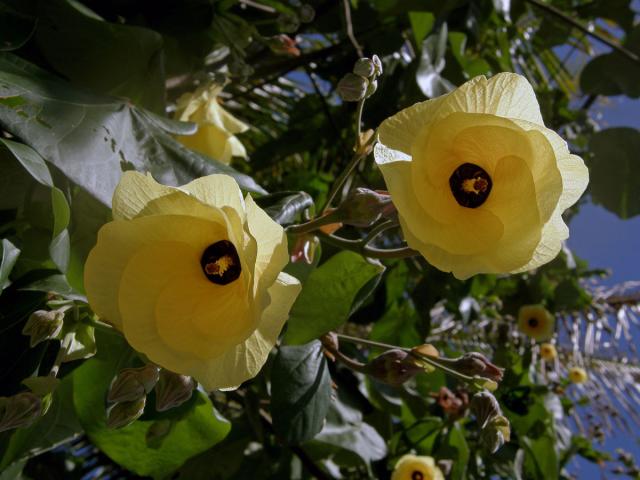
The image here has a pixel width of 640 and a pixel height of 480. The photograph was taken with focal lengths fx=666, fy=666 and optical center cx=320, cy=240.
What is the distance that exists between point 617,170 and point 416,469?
85cm

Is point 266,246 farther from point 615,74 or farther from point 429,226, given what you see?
point 615,74

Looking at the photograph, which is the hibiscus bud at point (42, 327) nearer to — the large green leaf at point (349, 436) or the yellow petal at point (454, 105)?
the yellow petal at point (454, 105)

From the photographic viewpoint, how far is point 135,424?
895 millimetres

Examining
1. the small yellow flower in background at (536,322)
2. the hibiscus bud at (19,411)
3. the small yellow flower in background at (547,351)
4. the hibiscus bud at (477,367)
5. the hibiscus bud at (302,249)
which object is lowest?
the small yellow flower in background at (547,351)

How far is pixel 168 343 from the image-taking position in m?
0.63

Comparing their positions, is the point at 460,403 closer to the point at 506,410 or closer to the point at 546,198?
the point at 506,410

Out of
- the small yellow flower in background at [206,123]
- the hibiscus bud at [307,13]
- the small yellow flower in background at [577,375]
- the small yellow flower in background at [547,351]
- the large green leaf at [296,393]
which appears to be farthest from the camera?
the small yellow flower in background at [577,375]

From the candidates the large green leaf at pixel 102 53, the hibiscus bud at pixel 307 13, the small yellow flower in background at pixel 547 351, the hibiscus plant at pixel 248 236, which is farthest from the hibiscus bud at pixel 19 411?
the small yellow flower in background at pixel 547 351

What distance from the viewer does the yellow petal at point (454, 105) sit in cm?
66

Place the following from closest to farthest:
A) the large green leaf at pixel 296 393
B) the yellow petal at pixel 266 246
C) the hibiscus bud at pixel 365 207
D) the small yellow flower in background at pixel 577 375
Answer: the yellow petal at pixel 266 246, the hibiscus bud at pixel 365 207, the large green leaf at pixel 296 393, the small yellow flower in background at pixel 577 375

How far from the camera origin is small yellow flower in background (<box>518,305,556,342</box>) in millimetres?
2119

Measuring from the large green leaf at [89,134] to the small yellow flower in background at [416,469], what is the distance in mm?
866

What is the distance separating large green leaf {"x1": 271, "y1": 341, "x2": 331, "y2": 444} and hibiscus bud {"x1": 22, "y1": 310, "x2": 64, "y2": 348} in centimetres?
38

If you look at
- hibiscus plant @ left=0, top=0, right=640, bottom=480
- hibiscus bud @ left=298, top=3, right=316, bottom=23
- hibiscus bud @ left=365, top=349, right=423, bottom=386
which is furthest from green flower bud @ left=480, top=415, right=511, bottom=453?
hibiscus bud @ left=298, top=3, right=316, bottom=23
